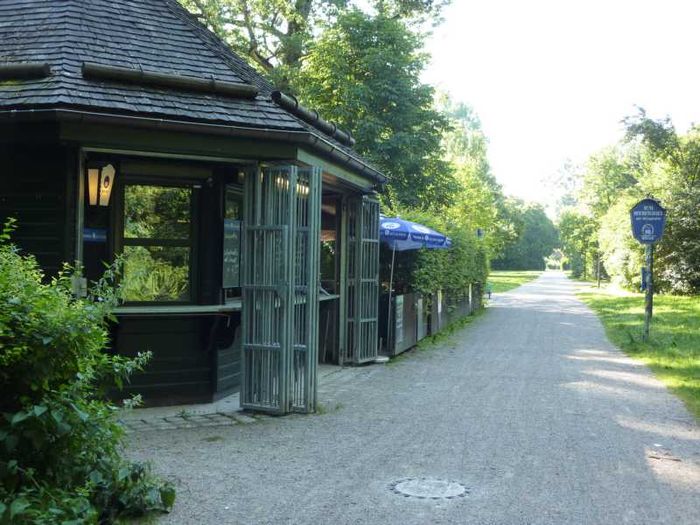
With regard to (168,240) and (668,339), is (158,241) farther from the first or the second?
(668,339)

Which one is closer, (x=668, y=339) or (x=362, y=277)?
(x=362, y=277)

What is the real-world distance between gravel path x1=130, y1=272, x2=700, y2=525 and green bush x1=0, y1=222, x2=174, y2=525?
0.66 meters

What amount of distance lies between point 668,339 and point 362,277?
7620 mm

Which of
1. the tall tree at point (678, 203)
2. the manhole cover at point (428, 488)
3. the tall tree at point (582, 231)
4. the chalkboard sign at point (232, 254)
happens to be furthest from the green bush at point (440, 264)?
the tall tree at point (582, 231)

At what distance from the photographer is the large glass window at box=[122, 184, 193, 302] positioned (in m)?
8.41

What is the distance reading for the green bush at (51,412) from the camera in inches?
157

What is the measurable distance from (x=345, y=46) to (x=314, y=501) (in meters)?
19.3

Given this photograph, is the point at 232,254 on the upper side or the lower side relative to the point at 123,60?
lower

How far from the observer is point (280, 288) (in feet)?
26.4

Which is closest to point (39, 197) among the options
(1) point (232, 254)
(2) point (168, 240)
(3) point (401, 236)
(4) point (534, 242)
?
(2) point (168, 240)

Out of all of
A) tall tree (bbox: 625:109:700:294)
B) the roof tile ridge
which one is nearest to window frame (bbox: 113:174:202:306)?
the roof tile ridge

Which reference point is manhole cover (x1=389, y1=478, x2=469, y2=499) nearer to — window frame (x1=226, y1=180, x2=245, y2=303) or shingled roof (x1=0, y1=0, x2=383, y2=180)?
window frame (x1=226, y1=180, x2=245, y2=303)

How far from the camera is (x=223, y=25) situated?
90.4 feet

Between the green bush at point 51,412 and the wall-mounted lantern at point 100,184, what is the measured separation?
341 cm
